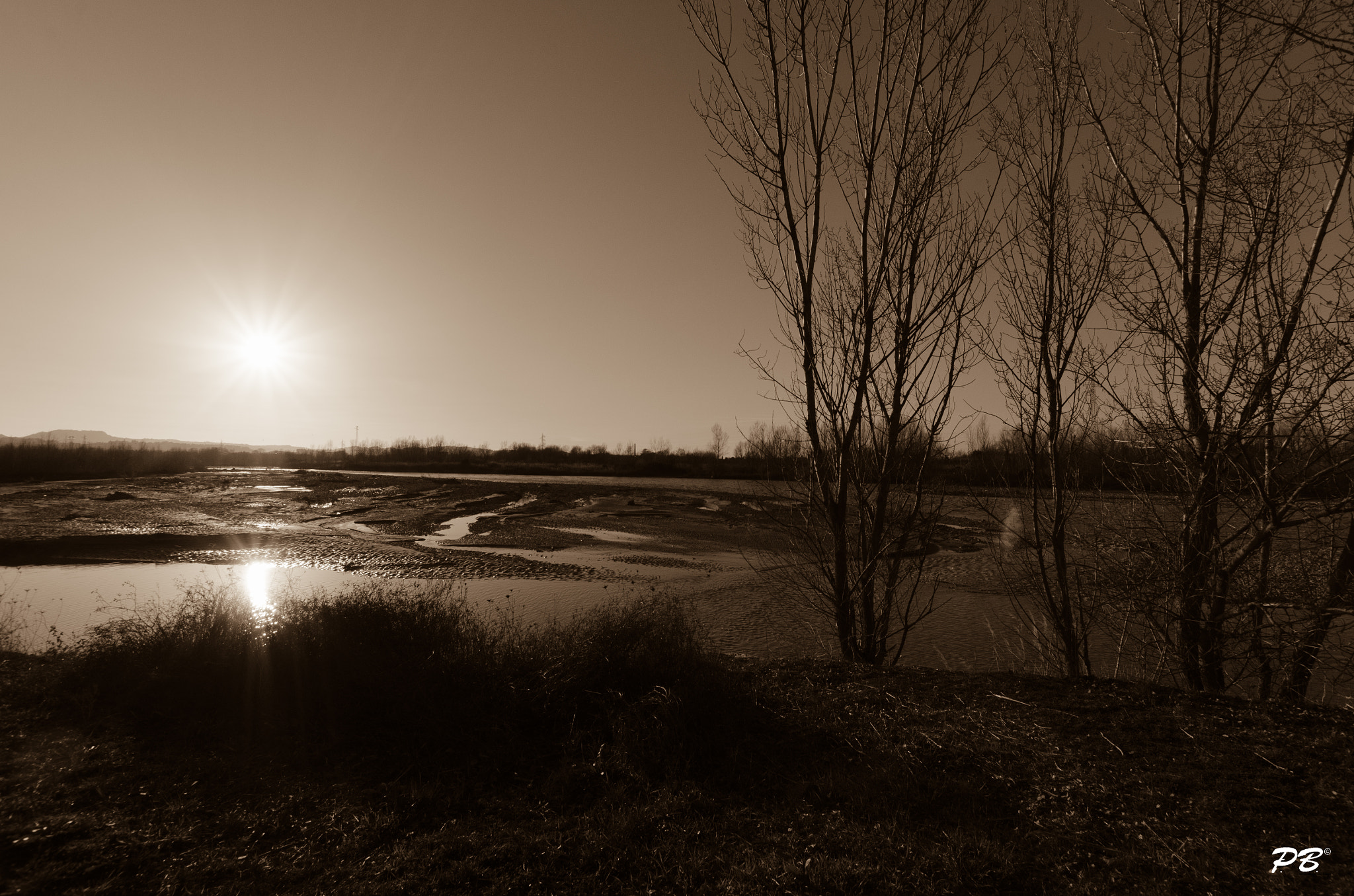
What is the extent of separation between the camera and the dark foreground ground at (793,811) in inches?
140

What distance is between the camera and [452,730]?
18.5 ft

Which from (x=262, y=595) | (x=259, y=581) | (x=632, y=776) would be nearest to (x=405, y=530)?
(x=259, y=581)

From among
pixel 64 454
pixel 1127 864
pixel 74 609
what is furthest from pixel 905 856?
pixel 64 454

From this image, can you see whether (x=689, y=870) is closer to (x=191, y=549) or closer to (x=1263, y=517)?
(x=1263, y=517)

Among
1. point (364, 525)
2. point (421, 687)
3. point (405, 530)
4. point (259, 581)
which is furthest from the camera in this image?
point (364, 525)

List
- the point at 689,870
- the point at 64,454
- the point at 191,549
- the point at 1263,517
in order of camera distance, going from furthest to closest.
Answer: the point at 64,454, the point at 191,549, the point at 1263,517, the point at 689,870

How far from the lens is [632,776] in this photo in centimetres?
487

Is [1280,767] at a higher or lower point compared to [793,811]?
higher

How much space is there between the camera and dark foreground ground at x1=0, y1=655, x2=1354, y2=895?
11.7ft

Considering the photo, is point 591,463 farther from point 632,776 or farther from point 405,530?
point 632,776

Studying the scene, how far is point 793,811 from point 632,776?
1.20 metres

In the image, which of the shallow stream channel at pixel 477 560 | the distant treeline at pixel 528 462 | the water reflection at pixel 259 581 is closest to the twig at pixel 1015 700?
Result: the shallow stream channel at pixel 477 560

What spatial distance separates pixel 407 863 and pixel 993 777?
354 centimetres

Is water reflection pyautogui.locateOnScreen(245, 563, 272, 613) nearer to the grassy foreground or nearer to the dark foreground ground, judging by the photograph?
the grassy foreground
